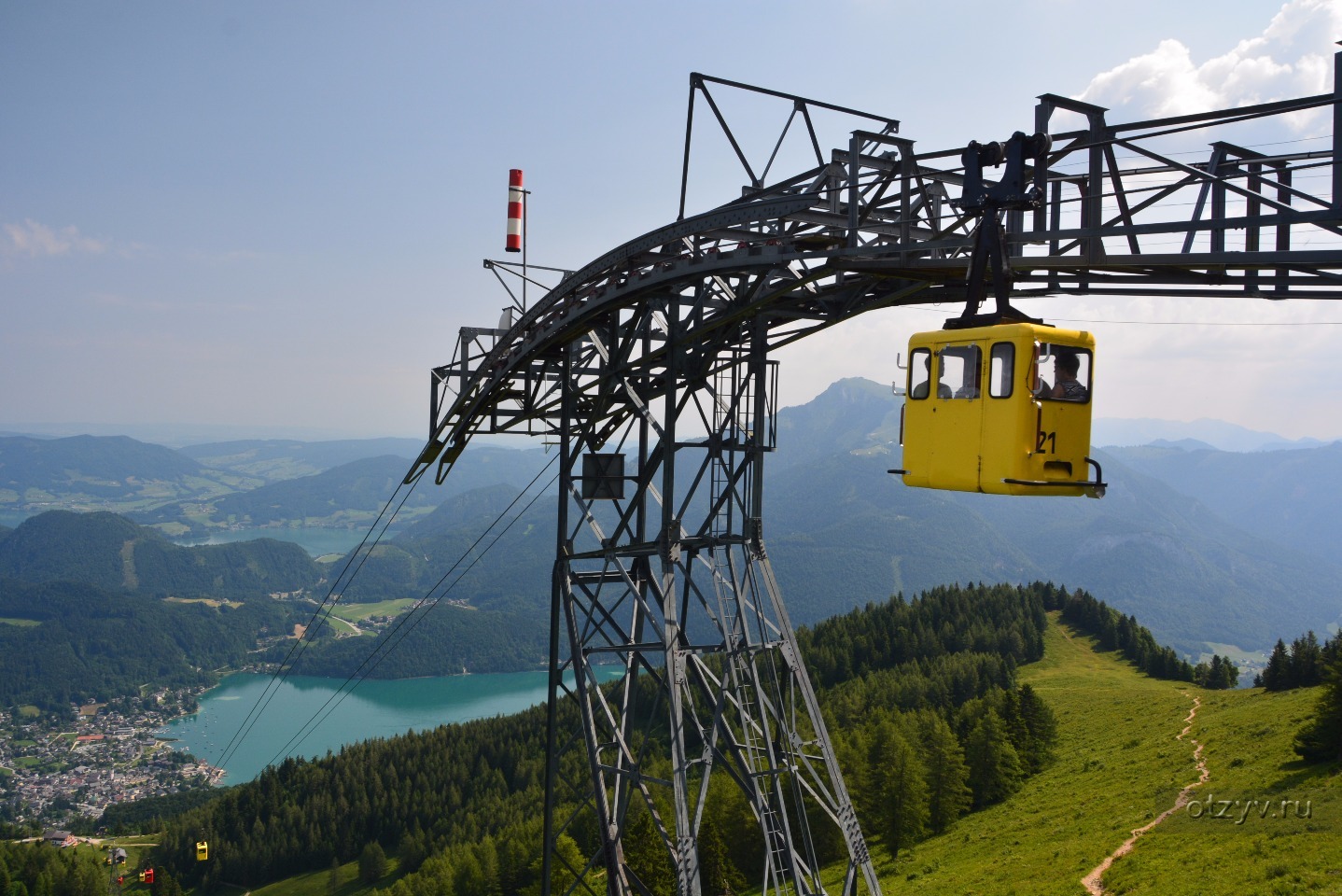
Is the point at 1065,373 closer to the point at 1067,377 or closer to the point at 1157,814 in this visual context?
the point at 1067,377

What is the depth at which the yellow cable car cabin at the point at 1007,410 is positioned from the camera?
31.6 ft

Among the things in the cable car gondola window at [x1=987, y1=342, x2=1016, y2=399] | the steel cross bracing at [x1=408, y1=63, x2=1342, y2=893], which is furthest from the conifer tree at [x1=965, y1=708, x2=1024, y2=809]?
the cable car gondola window at [x1=987, y1=342, x2=1016, y2=399]

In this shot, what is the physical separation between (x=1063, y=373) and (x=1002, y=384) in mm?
739

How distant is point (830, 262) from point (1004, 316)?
438 centimetres

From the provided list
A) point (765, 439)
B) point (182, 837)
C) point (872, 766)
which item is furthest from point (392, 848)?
point (765, 439)

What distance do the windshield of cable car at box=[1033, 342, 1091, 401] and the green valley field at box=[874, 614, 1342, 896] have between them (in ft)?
82.1

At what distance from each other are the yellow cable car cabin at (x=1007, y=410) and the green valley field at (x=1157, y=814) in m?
25.0

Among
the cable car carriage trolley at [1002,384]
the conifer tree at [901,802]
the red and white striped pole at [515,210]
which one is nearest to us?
the cable car carriage trolley at [1002,384]

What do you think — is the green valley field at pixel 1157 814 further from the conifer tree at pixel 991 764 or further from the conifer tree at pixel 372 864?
the conifer tree at pixel 372 864

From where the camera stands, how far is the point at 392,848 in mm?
120625

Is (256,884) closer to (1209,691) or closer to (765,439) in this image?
(1209,691)

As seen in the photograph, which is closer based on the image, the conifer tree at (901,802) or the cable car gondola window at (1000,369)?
the cable car gondola window at (1000,369)

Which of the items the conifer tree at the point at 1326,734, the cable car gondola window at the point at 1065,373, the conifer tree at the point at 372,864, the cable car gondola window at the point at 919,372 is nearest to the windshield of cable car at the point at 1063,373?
the cable car gondola window at the point at 1065,373

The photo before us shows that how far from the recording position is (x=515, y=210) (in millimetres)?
24094
